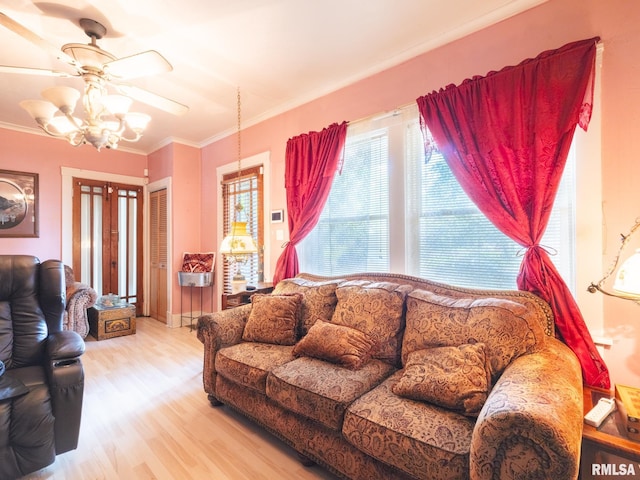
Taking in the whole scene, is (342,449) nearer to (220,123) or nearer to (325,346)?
(325,346)

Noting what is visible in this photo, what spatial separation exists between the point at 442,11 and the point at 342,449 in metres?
2.85

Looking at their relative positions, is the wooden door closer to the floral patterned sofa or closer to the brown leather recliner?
the brown leather recliner

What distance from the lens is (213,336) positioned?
236cm

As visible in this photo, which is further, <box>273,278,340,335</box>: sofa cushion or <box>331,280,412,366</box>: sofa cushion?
<box>273,278,340,335</box>: sofa cushion

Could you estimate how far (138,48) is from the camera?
2.48 meters

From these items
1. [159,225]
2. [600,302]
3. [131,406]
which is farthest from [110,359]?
[600,302]

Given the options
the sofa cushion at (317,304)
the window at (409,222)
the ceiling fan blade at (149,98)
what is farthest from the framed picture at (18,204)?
the sofa cushion at (317,304)

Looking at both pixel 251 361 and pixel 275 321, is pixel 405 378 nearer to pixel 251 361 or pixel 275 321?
pixel 251 361

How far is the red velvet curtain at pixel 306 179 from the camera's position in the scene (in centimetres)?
293

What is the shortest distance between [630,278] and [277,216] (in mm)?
2962

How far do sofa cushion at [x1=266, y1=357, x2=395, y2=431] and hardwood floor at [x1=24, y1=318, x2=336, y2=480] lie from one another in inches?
15.3

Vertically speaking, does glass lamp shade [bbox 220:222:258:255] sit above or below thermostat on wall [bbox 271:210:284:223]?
below

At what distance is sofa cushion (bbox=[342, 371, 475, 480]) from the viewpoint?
121cm
